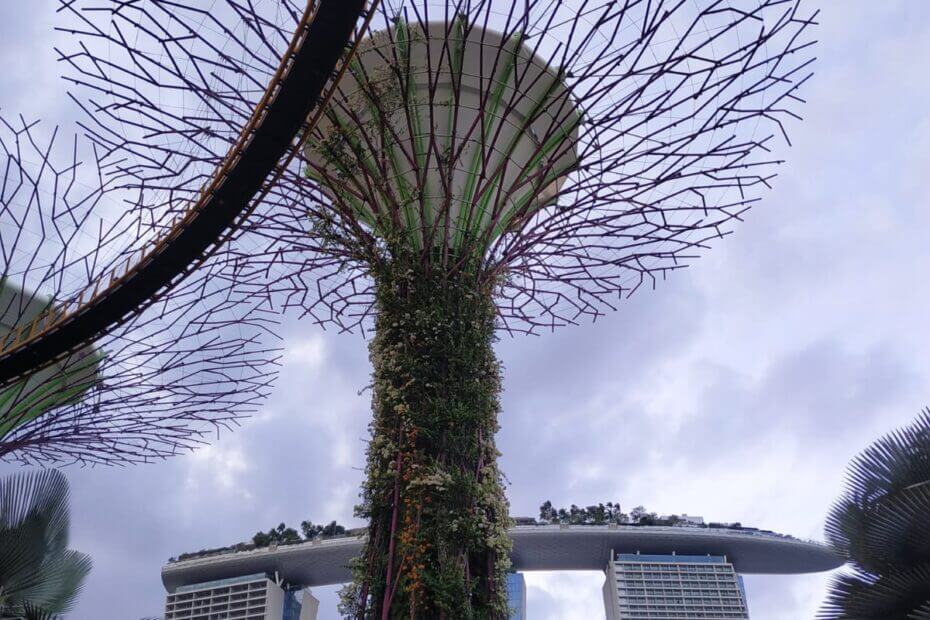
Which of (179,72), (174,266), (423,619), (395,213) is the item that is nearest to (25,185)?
(174,266)

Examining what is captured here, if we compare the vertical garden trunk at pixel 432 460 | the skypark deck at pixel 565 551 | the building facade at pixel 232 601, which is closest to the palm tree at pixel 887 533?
the vertical garden trunk at pixel 432 460

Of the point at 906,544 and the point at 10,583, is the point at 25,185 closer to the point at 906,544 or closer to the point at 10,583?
the point at 10,583

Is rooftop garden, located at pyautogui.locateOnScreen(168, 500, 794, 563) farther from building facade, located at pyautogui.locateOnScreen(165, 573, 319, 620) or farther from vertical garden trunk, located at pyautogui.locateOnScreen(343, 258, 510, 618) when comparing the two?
vertical garden trunk, located at pyautogui.locateOnScreen(343, 258, 510, 618)

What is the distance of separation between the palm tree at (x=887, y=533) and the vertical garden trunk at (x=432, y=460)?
483 centimetres

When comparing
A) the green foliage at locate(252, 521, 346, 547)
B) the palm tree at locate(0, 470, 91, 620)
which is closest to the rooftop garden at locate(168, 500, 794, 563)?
the green foliage at locate(252, 521, 346, 547)

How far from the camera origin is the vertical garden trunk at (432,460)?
32.8ft

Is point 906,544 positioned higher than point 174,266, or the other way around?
point 174,266

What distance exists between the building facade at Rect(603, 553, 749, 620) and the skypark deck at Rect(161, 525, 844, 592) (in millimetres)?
921

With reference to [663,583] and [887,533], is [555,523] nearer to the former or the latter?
[663,583]

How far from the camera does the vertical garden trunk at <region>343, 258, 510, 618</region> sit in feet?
32.8

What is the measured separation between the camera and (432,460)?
418 inches

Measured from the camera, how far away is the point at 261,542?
7281 cm

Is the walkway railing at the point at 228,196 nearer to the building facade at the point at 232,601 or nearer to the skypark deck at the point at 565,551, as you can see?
the skypark deck at the point at 565,551

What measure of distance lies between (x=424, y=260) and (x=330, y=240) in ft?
4.95
